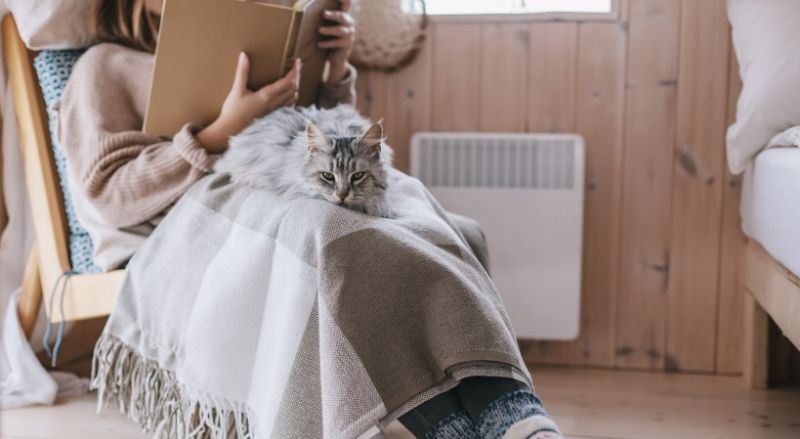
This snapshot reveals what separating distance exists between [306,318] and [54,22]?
0.91 meters

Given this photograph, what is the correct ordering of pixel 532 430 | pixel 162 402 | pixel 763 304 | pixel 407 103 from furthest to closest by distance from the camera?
pixel 407 103 → pixel 763 304 → pixel 162 402 → pixel 532 430

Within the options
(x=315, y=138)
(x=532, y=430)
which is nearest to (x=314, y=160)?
(x=315, y=138)

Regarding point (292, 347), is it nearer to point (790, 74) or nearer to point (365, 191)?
point (365, 191)

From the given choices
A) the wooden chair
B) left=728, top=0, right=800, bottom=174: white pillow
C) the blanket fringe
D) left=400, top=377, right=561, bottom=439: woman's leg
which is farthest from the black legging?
left=728, top=0, right=800, bottom=174: white pillow

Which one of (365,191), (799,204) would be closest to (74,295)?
(365,191)

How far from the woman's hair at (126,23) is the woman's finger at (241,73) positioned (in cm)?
29

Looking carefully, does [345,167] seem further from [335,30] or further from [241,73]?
[335,30]

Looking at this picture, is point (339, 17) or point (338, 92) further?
point (338, 92)

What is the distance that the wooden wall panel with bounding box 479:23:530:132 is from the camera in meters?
2.24

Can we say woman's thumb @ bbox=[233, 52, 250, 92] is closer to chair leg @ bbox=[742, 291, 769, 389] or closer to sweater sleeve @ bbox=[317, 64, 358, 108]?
sweater sleeve @ bbox=[317, 64, 358, 108]

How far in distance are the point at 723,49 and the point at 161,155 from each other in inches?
55.6

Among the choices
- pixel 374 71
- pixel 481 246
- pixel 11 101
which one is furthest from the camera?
pixel 374 71

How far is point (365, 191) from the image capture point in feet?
4.39

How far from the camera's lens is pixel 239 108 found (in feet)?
5.04
